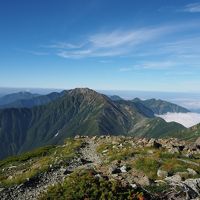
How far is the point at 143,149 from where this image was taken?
54438mm

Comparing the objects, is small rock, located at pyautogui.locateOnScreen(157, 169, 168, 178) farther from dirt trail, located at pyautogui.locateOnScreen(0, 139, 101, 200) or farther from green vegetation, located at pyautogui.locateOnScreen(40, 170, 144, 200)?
dirt trail, located at pyautogui.locateOnScreen(0, 139, 101, 200)

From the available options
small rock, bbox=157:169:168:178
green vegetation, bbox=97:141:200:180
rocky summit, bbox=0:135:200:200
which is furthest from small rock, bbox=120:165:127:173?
small rock, bbox=157:169:168:178

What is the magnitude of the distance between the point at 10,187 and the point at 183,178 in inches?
787

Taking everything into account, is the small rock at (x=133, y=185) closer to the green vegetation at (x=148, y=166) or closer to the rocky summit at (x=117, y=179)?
the rocky summit at (x=117, y=179)

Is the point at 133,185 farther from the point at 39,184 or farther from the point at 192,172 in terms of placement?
the point at 39,184

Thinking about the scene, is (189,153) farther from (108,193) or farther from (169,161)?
(108,193)

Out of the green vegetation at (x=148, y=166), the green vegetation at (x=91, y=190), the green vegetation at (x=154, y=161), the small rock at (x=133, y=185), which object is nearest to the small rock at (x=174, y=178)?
the green vegetation at (x=154, y=161)

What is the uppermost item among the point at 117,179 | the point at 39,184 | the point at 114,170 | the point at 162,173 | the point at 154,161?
the point at 154,161

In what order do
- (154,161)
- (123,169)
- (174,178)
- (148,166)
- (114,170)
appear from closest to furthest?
(174,178)
(114,170)
(123,169)
(148,166)
(154,161)

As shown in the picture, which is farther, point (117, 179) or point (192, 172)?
point (192, 172)

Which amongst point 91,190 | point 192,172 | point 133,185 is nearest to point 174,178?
point 192,172

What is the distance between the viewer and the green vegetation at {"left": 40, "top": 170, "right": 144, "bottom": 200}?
3016 centimetres

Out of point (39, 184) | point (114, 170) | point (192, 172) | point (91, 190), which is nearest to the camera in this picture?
point (91, 190)

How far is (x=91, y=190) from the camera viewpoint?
102ft
